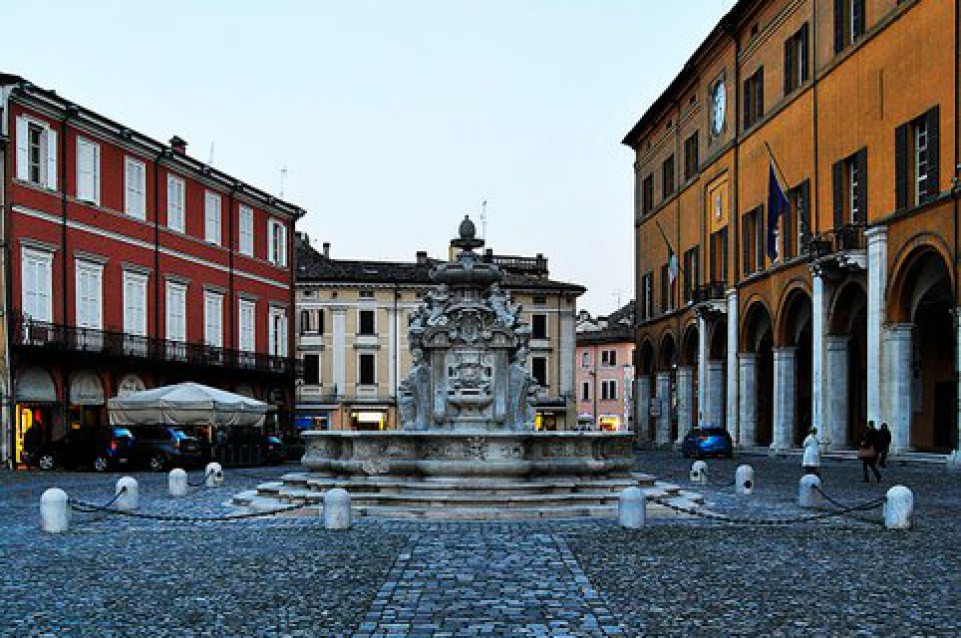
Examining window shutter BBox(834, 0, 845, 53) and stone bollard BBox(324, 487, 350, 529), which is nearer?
stone bollard BBox(324, 487, 350, 529)

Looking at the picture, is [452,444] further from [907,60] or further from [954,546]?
[907,60]

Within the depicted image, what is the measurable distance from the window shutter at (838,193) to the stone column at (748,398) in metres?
10.4

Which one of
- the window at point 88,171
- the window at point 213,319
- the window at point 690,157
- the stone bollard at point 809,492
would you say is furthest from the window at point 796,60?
the stone bollard at point 809,492

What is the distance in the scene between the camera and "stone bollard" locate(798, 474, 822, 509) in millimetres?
17594

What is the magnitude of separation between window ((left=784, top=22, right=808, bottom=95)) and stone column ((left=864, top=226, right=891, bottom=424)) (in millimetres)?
8552

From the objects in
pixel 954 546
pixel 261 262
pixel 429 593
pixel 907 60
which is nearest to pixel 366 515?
pixel 429 593

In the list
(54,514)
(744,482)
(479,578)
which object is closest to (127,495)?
(54,514)

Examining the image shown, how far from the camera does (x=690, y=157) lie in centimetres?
5303

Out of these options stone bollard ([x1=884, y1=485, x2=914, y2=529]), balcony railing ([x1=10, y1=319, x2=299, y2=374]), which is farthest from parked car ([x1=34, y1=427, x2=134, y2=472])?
stone bollard ([x1=884, y1=485, x2=914, y2=529])

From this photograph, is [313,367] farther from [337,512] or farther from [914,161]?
[337,512]

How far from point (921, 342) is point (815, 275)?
355 centimetres

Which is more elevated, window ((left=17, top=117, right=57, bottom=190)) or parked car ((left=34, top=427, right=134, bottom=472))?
window ((left=17, top=117, right=57, bottom=190))

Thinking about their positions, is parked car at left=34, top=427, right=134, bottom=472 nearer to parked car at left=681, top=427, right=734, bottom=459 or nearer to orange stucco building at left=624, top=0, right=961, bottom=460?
parked car at left=681, top=427, right=734, bottom=459

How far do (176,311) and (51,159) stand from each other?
Result: 8634 mm
